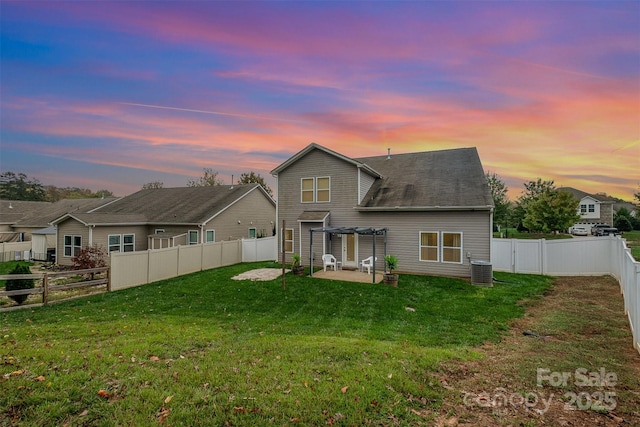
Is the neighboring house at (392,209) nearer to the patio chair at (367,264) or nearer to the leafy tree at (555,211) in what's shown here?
the patio chair at (367,264)

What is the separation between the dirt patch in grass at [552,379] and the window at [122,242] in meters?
21.7

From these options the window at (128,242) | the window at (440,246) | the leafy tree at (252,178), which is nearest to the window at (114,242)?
the window at (128,242)

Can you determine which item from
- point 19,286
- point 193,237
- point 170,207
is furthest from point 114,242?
point 19,286

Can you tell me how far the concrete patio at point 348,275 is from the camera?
12414 mm

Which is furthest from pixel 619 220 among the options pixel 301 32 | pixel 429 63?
pixel 301 32

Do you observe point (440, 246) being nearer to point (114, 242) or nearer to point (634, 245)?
point (634, 245)

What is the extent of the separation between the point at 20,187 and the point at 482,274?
7951 cm

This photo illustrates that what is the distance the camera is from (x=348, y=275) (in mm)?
13250

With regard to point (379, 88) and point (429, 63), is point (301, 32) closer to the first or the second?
point (379, 88)

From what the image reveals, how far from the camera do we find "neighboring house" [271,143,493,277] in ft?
42.9

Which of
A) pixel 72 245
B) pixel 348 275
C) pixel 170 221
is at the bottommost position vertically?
pixel 348 275

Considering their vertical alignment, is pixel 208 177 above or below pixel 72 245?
above

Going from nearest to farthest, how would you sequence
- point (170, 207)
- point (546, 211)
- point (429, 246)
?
point (429, 246) < point (170, 207) < point (546, 211)

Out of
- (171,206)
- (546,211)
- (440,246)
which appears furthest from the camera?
(546,211)
